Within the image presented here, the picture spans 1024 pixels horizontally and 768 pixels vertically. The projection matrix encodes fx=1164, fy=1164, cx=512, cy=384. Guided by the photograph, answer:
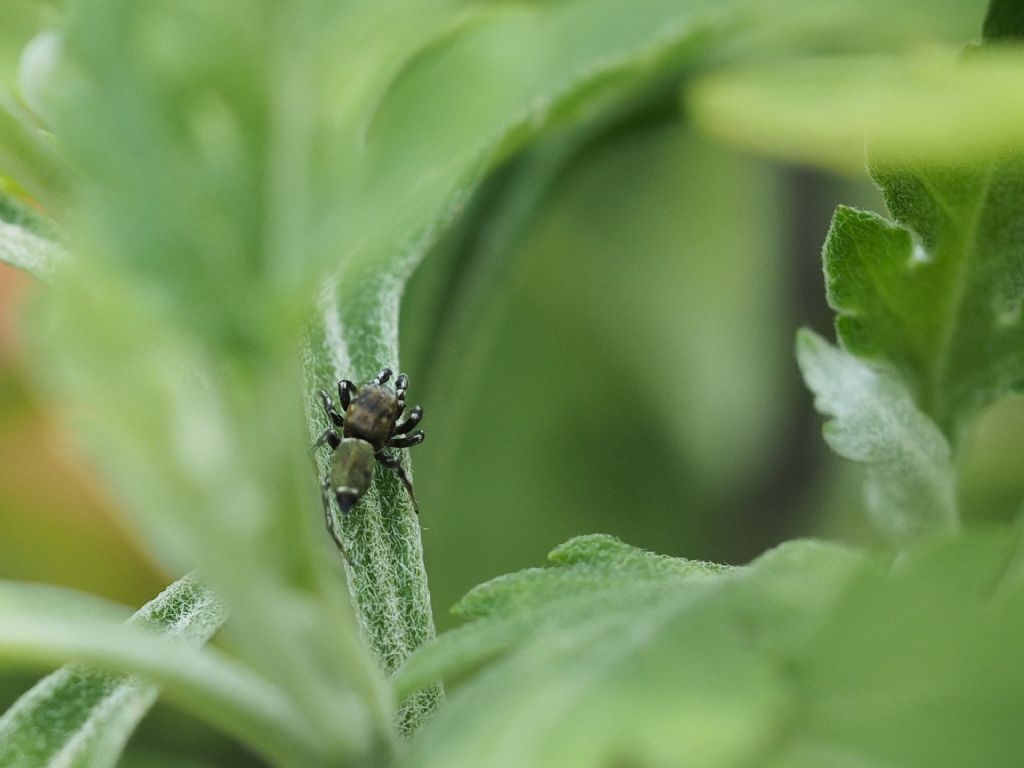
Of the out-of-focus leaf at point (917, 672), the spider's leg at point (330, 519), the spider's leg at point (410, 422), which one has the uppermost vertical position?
the spider's leg at point (410, 422)

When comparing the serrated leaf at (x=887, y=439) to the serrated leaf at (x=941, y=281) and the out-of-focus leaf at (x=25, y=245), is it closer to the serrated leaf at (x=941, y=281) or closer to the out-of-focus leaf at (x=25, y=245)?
the serrated leaf at (x=941, y=281)

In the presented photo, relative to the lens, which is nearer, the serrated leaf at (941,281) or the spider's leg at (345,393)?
the serrated leaf at (941,281)

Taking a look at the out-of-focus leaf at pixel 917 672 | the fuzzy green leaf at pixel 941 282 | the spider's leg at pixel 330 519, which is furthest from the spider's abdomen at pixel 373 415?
the out-of-focus leaf at pixel 917 672

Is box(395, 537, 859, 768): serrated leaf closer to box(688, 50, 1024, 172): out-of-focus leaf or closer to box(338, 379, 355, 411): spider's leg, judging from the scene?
box(688, 50, 1024, 172): out-of-focus leaf

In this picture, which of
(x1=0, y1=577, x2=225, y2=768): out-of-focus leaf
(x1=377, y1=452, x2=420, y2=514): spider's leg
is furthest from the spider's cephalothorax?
(x1=0, y1=577, x2=225, y2=768): out-of-focus leaf

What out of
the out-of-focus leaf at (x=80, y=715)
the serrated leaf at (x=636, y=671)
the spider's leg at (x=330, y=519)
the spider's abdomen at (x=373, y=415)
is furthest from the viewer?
the spider's abdomen at (x=373, y=415)

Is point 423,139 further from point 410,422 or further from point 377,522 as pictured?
point 410,422
